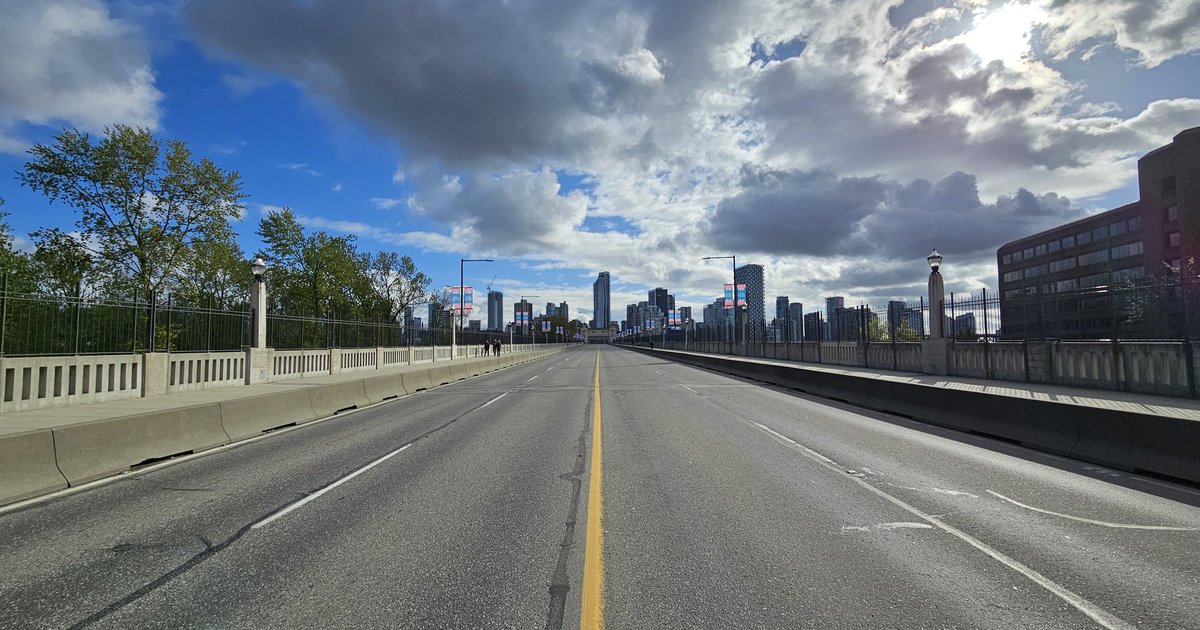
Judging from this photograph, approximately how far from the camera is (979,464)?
8367 millimetres

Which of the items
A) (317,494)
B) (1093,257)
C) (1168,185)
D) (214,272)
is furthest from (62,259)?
(1093,257)

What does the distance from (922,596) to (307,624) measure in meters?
4.01

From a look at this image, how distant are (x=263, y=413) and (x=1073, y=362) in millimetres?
19522

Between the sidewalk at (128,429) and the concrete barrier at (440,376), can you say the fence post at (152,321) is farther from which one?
the concrete barrier at (440,376)

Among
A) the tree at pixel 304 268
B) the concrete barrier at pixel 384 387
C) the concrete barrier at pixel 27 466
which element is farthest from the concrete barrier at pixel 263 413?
the tree at pixel 304 268

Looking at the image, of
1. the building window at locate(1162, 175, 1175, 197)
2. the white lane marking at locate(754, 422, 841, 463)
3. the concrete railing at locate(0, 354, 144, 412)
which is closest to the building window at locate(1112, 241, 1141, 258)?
the building window at locate(1162, 175, 1175, 197)

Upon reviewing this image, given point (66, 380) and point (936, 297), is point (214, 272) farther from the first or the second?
point (936, 297)

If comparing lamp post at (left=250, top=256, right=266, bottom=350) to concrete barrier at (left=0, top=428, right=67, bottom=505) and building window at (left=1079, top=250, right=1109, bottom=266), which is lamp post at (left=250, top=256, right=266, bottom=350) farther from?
building window at (left=1079, top=250, right=1109, bottom=266)

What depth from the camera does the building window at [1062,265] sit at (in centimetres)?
9106

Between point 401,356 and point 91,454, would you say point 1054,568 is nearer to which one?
point 91,454

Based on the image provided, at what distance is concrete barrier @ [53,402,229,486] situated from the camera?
293 inches

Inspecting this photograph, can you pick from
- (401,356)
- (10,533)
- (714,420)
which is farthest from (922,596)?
(401,356)

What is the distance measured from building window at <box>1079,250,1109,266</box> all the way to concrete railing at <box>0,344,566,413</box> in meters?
105

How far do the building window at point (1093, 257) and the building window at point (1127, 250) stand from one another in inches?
50.2
